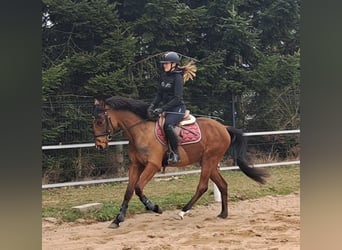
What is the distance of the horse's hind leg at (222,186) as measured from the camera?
94.8 inches

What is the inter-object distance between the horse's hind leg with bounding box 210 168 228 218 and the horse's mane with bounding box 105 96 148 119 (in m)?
0.50

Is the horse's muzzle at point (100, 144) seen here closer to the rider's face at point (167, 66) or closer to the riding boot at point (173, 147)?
the riding boot at point (173, 147)

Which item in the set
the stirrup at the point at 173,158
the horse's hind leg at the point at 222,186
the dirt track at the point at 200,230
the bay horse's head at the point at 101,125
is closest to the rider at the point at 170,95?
the stirrup at the point at 173,158

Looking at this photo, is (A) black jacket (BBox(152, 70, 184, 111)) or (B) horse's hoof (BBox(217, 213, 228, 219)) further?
(B) horse's hoof (BBox(217, 213, 228, 219))

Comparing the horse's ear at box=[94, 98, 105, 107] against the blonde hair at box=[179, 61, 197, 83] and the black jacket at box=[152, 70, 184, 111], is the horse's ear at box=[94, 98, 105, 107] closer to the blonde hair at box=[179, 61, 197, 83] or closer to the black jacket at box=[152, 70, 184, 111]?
the black jacket at box=[152, 70, 184, 111]

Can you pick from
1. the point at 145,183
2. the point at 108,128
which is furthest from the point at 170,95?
the point at 145,183

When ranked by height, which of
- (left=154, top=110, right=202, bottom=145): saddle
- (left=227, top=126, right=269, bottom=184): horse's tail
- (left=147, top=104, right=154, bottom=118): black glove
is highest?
(left=147, top=104, right=154, bottom=118): black glove

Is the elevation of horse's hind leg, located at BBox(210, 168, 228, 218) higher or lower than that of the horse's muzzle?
lower

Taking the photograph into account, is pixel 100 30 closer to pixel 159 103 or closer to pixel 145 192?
pixel 159 103

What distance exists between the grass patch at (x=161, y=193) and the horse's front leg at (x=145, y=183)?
0.02m

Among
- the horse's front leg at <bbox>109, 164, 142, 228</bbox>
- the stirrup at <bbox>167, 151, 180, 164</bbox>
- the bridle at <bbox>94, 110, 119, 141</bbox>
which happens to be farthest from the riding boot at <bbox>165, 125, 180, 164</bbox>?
the bridle at <bbox>94, 110, 119, 141</bbox>

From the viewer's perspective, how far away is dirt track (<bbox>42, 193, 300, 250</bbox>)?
86.7 inches

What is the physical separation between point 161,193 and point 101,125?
0.48 m
